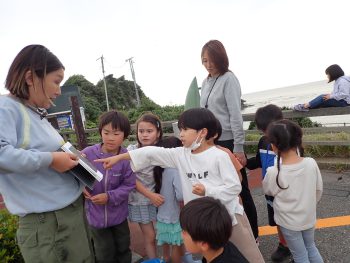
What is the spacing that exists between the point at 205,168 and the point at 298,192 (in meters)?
0.71

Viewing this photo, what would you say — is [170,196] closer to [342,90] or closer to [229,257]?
[229,257]

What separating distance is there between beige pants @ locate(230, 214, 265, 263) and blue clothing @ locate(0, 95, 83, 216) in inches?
41.0

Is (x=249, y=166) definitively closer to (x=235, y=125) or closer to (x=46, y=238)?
(x=235, y=125)

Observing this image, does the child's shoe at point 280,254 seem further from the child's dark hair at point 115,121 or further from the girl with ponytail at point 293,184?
the child's dark hair at point 115,121

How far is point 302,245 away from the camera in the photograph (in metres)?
2.20

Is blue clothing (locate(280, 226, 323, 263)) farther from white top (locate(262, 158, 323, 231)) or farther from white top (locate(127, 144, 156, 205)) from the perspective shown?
white top (locate(127, 144, 156, 205))

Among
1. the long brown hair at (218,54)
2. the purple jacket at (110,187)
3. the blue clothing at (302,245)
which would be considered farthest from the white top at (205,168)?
the long brown hair at (218,54)

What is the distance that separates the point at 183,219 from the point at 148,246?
4.03 feet

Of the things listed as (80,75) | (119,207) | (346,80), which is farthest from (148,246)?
(80,75)

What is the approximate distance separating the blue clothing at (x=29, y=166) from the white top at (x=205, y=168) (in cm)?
65

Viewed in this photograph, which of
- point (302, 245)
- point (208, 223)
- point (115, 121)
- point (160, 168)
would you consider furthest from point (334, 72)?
point (208, 223)

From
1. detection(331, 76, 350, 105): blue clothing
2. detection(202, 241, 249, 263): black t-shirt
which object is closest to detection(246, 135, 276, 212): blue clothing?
detection(202, 241, 249, 263): black t-shirt

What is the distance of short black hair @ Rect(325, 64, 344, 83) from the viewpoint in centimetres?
432

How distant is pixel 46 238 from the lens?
1584 millimetres
